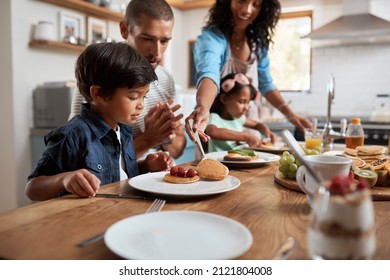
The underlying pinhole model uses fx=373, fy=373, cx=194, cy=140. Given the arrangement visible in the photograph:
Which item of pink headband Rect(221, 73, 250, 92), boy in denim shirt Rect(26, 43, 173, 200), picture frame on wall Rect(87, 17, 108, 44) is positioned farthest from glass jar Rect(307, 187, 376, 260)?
picture frame on wall Rect(87, 17, 108, 44)

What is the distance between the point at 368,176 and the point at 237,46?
1.49 metres

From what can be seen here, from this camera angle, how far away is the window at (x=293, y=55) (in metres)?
4.98

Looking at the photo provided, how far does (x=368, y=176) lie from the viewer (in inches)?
41.3

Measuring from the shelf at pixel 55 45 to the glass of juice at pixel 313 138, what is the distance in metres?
2.40

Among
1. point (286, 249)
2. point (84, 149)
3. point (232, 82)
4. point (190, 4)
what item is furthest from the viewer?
point (190, 4)

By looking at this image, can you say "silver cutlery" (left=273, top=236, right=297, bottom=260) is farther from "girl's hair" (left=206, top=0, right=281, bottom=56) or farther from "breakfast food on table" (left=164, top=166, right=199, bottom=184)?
"girl's hair" (left=206, top=0, right=281, bottom=56)

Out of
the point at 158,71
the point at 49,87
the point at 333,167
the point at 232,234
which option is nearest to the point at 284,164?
the point at 333,167

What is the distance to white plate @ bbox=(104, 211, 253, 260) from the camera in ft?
1.90

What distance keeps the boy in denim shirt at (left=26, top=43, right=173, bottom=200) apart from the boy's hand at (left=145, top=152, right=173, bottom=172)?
0.01 meters

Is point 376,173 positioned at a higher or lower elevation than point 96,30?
lower

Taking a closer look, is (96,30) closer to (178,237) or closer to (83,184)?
(83,184)

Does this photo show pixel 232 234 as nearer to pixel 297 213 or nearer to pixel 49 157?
pixel 297 213

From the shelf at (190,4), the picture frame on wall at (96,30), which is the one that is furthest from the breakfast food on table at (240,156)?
the shelf at (190,4)

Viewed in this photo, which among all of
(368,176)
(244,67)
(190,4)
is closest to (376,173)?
(368,176)
